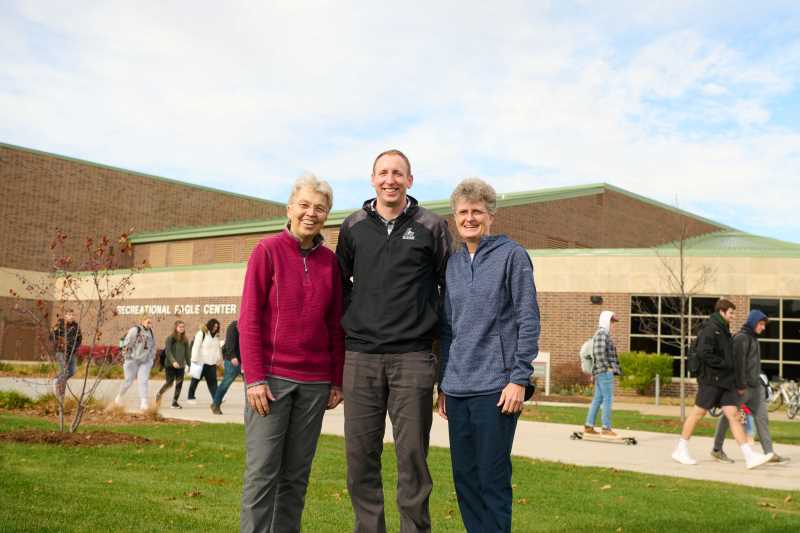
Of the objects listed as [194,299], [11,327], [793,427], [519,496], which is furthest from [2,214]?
[519,496]

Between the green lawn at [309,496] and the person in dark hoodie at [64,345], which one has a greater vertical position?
the person in dark hoodie at [64,345]

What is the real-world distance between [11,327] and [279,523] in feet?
134

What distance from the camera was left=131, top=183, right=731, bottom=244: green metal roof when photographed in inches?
1315

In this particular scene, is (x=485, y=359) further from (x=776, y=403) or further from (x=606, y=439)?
(x=776, y=403)

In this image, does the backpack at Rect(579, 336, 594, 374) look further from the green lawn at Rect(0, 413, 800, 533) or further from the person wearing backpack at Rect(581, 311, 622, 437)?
the green lawn at Rect(0, 413, 800, 533)

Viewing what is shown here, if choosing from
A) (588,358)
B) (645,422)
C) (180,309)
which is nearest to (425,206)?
(180,309)

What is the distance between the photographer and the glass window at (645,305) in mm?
29281

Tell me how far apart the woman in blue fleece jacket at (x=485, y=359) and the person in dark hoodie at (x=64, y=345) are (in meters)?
8.24

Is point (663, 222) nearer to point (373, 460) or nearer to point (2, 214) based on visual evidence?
point (2, 214)

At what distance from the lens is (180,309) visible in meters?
37.5

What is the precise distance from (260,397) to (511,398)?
1.37 metres

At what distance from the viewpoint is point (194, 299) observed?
37312mm

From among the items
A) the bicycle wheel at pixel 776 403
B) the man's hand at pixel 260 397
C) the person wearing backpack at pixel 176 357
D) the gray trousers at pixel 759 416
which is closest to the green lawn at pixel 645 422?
the gray trousers at pixel 759 416

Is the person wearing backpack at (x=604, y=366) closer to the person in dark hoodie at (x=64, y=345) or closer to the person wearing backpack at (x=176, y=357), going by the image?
the person in dark hoodie at (x=64, y=345)
